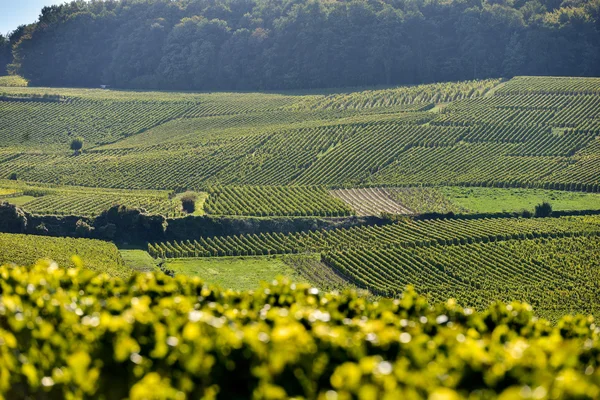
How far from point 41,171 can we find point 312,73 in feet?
190

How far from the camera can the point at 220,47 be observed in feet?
538

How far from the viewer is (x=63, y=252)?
70.6 meters

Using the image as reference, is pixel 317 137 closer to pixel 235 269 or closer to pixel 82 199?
pixel 82 199

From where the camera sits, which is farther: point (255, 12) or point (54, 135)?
point (255, 12)

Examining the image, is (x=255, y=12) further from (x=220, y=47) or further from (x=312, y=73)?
(x=312, y=73)

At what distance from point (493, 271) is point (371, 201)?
23603 mm

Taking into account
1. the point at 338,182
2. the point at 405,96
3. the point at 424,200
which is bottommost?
the point at 424,200

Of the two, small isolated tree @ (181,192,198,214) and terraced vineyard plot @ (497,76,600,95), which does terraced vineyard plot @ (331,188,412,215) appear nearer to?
small isolated tree @ (181,192,198,214)

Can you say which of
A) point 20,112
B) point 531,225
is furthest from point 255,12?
point 531,225

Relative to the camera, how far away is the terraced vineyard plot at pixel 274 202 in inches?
3442

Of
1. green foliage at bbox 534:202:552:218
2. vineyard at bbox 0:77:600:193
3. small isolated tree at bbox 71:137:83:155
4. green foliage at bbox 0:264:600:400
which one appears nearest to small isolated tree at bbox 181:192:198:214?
vineyard at bbox 0:77:600:193

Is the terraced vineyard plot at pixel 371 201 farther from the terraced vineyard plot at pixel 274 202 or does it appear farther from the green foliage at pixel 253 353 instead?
the green foliage at pixel 253 353

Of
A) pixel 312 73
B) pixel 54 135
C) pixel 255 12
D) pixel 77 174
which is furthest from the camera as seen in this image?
pixel 255 12

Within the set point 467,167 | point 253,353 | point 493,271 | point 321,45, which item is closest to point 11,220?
point 493,271
